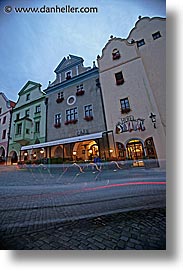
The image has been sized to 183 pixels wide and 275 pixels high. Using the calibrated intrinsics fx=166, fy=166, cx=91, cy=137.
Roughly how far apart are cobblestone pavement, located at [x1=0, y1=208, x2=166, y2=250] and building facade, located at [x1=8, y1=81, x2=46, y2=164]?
0.62m

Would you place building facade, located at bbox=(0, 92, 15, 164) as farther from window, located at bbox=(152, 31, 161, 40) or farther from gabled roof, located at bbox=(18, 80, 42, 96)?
window, located at bbox=(152, 31, 161, 40)

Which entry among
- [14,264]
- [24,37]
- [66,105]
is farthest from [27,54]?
[14,264]

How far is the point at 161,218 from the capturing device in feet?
4.45

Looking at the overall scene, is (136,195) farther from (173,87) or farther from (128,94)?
(173,87)

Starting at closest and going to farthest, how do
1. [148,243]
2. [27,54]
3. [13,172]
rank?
[148,243] < [13,172] < [27,54]

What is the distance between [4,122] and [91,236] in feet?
4.31

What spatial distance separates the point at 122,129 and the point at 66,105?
62 centimetres

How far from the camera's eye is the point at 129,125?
1523mm

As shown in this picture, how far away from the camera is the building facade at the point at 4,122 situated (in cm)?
157

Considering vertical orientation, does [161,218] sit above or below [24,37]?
below

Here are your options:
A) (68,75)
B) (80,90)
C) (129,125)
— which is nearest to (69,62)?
(68,75)

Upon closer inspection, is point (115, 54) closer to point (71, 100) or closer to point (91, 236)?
point (71, 100)

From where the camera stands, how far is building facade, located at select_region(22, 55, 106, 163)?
153 cm

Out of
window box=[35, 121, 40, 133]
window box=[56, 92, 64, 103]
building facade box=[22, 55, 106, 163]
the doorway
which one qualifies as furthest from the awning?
window box=[56, 92, 64, 103]
